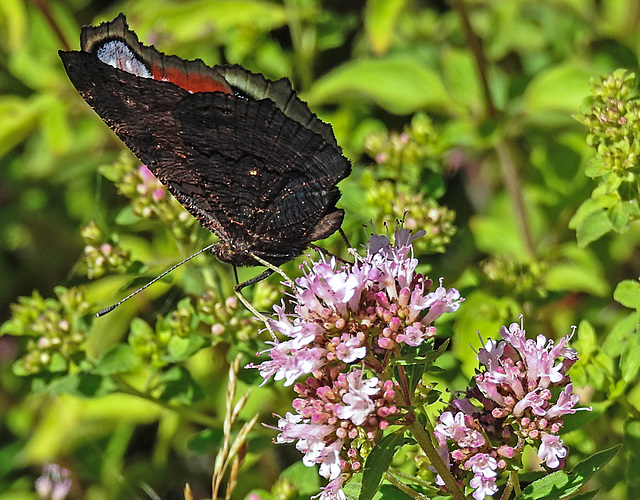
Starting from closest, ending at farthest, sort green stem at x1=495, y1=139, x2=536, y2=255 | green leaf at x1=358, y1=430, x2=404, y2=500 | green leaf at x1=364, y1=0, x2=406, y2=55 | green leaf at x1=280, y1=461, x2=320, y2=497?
green leaf at x1=358, y1=430, x2=404, y2=500 < green leaf at x1=280, y1=461, x2=320, y2=497 < green leaf at x1=364, y1=0, x2=406, y2=55 < green stem at x1=495, y1=139, x2=536, y2=255

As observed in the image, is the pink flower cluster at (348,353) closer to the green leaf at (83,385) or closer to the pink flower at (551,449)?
the pink flower at (551,449)

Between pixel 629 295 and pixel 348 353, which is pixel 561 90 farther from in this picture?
pixel 348 353

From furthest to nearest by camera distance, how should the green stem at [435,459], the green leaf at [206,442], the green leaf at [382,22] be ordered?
the green leaf at [382,22], the green leaf at [206,442], the green stem at [435,459]

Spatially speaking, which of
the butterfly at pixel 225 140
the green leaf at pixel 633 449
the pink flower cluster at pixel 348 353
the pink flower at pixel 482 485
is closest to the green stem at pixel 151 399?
the butterfly at pixel 225 140

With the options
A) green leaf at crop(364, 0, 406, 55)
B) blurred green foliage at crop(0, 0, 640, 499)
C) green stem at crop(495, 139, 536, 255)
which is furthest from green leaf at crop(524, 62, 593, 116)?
green leaf at crop(364, 0, 406, 55)

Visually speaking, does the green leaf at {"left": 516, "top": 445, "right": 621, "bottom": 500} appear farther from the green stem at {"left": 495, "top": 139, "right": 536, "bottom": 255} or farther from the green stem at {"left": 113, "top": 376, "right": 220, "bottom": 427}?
the green stem at {"left": 495, "top": 139, "right": 536, "bottom": 255}

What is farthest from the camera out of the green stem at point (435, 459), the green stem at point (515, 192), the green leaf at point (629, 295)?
the green stem at point (515, 192)
